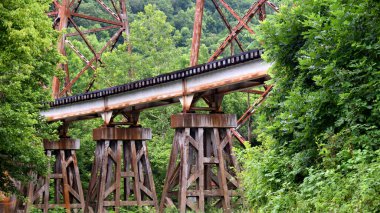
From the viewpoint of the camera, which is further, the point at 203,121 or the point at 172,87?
the point at 172,87

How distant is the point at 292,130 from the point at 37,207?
24341mm

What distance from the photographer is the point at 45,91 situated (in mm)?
27688

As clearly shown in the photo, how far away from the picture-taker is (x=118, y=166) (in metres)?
31.8

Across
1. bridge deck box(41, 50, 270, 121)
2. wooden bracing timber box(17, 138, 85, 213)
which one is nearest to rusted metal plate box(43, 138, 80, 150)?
wooden bracing timber box(17, 138, 85, 213)

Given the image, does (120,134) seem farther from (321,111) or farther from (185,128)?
(321,111)

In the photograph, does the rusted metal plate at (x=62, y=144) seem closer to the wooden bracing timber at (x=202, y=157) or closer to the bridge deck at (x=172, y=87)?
the bridge deck at (x=172, y=87)

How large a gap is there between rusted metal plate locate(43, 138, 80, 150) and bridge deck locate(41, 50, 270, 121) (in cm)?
137

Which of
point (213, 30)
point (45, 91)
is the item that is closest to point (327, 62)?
point (45, 91)

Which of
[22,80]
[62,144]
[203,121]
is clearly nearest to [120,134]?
[62,144]

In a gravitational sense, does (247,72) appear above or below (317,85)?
above

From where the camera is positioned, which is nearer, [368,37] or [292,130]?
[368,37]

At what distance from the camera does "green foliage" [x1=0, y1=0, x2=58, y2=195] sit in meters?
21.2

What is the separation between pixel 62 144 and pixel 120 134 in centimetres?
531

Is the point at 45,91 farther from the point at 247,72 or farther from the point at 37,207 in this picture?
the point at 37,207
